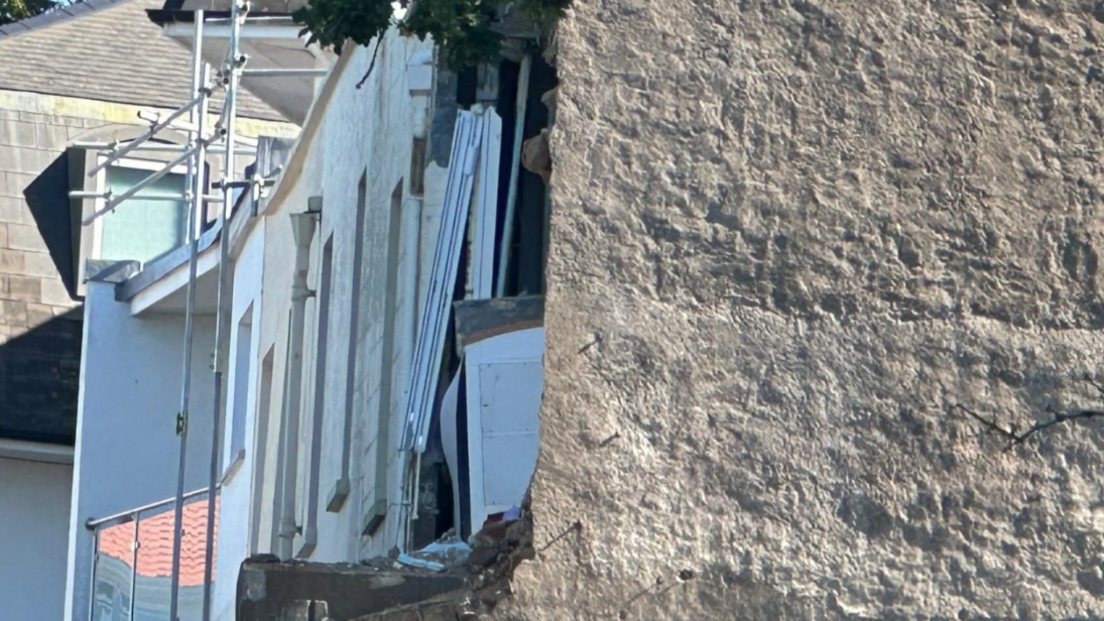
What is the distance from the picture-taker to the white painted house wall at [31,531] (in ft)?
73.4

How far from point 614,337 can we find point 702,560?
0.42 meters

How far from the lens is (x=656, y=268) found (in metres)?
4.21

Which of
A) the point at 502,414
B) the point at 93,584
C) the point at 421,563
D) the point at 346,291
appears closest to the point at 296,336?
the point at 346,291

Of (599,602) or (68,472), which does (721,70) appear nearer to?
(599,602)

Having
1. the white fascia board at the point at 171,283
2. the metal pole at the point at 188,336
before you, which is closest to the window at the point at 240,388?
the metal pole at the point at 188,336

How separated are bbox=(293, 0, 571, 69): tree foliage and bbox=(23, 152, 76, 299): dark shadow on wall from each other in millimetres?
13928

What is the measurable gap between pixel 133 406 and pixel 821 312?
16.7 meters

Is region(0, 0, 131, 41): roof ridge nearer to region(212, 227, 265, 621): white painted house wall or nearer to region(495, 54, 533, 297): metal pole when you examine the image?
region(212, 227, 265, 621): white painted house wall

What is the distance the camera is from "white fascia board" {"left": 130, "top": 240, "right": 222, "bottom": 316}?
18.4m

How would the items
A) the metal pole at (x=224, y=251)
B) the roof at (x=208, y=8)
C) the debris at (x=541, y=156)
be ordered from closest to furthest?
the debris at (x=541, y=156), the metal pole at (x=224, y=251), the roof at (x=208, y=8)

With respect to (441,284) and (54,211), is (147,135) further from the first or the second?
(441,284)

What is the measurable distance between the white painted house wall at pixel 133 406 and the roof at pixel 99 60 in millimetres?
3400

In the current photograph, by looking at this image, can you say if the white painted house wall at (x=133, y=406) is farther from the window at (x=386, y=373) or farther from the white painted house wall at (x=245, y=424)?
the window at (x=386, y=373)

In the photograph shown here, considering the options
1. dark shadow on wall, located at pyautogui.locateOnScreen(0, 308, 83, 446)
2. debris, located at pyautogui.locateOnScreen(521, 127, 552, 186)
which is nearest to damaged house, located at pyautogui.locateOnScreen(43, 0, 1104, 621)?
debris, located at pyautogui.locateOnScreen(521, 127, 552, 186)
